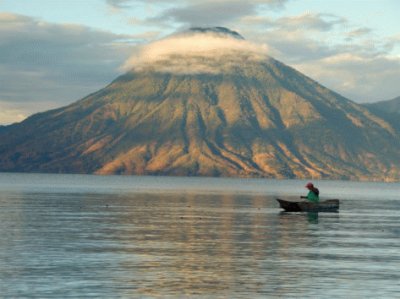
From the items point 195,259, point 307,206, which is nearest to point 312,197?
point 307,206

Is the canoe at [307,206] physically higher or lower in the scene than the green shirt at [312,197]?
lower

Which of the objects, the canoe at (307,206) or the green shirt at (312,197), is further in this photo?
the green shirt at (312,197)

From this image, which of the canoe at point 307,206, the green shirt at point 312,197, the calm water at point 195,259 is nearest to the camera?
the calm water at point 195,259

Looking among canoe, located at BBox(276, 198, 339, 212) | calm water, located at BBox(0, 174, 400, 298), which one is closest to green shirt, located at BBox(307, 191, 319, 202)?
canoe, located at BBox(276, 198, 339, 212)

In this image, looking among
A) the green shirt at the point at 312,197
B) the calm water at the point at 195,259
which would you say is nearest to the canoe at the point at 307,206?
the green shirt at the point at 312,197

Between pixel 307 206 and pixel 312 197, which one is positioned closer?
pixel 307 206

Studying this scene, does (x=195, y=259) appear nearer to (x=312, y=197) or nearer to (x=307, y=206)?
(x=307, y=206)

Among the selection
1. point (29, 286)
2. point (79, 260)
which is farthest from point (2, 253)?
point (29, 286)

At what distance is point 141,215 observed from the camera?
4919 inches

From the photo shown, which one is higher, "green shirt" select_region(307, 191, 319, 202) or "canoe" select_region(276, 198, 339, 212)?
"green shirt" select_region(307, 191, 319, 202)

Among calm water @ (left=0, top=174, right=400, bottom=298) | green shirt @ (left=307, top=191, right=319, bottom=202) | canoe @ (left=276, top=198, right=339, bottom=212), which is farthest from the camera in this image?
green shirt @ (left=307, top=191, right=319, bottom=202)

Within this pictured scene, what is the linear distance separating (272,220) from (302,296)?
230ft

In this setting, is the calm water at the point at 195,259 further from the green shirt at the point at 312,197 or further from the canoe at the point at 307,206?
the green shirt at the point at 312,197

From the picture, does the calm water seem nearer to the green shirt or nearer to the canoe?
the canoe
